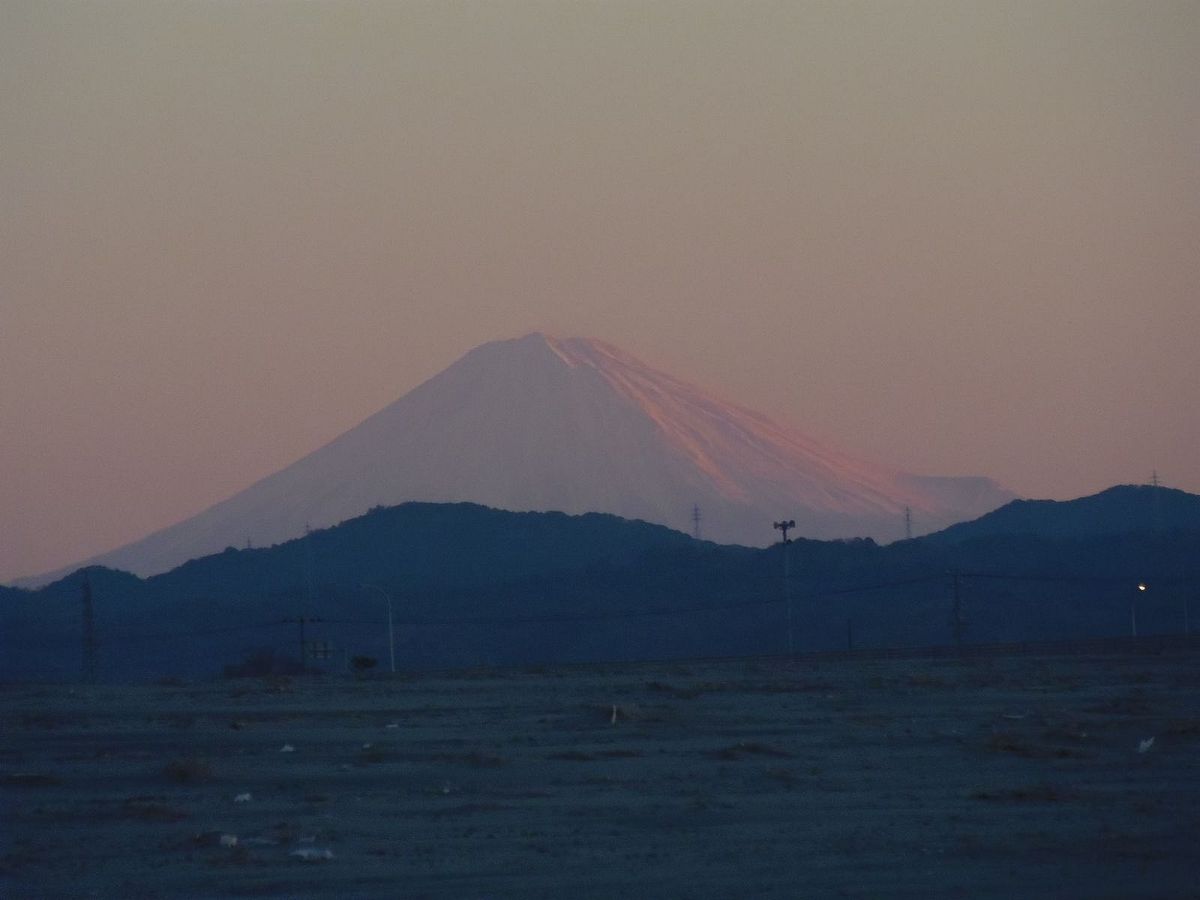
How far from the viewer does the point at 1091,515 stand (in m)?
158

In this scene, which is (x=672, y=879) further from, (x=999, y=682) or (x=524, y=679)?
(x=524, y=679)

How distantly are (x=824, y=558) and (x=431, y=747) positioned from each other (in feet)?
298

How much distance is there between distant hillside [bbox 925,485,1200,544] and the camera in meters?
150

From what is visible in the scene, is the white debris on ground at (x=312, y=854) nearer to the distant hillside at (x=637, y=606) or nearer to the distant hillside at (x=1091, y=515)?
the distant hillside at (x=637, y=606)

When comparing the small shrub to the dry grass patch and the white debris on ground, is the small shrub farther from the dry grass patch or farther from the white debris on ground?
the dry grass patch

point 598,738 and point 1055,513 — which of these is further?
point 1055,513

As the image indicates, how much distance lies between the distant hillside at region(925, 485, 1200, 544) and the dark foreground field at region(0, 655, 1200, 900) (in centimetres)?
12461

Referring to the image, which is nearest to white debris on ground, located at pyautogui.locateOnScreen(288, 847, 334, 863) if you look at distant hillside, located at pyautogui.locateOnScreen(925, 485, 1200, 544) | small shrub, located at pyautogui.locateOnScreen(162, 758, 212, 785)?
small shrub, located at pyautogui.locateOnScreen(162, 758, 212, 785)

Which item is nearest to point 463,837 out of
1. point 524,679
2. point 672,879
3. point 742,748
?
point 672,879

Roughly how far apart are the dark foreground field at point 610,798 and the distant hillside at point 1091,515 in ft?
409

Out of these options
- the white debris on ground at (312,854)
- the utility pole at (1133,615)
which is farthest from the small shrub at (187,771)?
the utility pole at (1133,615)

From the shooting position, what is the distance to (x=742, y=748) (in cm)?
2042

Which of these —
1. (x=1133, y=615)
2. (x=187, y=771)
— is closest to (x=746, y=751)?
(x=187, y=771)

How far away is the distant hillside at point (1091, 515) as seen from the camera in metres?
150
